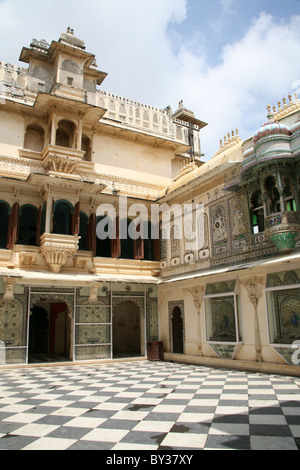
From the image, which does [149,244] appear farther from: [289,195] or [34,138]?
[289,195]

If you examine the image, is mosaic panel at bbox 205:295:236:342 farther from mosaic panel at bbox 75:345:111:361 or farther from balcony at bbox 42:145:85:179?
balcony at bbox 42:145:85:179

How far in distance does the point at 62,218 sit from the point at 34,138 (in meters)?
3.27

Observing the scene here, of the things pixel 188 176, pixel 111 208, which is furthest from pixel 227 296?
pixel 111 208

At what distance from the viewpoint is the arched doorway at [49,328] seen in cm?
1470

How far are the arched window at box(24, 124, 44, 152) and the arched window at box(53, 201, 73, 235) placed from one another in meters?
2.59

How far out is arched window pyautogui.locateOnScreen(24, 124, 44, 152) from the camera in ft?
42.2

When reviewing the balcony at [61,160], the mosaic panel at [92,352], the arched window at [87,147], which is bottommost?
the mosaic panel at [92,352]

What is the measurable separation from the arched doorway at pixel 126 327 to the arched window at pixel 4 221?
5687 millimetres

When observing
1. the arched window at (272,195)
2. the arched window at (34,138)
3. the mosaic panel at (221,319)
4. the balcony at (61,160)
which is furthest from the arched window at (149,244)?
the arched window at (272,195)

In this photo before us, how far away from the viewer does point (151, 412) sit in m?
5.02

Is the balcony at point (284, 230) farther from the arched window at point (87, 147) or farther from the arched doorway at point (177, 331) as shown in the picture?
the arched window at point (87, 147)

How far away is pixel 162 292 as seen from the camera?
42.5ft

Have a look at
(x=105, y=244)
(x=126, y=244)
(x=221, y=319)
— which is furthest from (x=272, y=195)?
(x=105, y=244)
